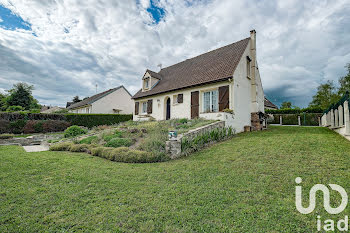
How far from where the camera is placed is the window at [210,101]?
36.3 ft

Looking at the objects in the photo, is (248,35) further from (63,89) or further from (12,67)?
(63,89)

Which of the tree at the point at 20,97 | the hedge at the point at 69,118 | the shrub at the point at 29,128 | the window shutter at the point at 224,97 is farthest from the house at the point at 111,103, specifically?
the window shutter at the point at 224,97

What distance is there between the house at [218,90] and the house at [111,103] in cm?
1136

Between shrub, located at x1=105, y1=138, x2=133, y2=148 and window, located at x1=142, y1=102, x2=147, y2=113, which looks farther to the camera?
window, located at x1=142, y1=102, x2=147, y2=113

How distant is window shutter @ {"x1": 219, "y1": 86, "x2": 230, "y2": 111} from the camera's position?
10.2m

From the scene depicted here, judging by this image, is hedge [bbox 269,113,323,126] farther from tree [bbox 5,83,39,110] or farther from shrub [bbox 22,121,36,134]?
tree [bbox 5,83,39,110]

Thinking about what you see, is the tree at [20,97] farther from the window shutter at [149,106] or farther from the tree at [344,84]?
the tree at [344,84]

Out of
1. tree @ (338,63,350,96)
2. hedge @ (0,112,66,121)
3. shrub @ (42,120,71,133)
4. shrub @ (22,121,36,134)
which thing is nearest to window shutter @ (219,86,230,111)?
shrub @ (42,120,71,133)

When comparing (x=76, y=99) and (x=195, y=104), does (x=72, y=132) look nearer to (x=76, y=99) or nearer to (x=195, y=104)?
(x=195, y=104)

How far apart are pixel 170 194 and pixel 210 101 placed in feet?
30.3

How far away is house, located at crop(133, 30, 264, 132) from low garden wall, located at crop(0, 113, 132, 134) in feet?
24.3

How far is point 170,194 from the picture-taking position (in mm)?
2963

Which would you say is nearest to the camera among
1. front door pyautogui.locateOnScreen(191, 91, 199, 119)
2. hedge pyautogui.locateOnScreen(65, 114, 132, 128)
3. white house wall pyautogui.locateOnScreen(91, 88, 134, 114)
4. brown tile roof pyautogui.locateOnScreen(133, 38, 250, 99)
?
brown tile roof pyautogui.locateOnScreen(133, 38, 250, 99)

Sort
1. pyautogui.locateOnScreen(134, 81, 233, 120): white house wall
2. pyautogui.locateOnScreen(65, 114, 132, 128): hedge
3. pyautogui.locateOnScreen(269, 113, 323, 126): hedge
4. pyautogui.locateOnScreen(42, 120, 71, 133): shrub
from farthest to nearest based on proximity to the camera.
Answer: pyautogui.locateOnScreen(269, 113, 323, 126): hedge, pyautogui.locateOnScreen(65, 114, 132, 128): hedge, pyautogui.locateOnScreen(42, 120, 71, 133): shrub, pyautogui.locateOnScreen(134, 81, 233, 120): white house wall
